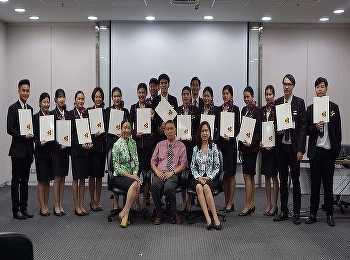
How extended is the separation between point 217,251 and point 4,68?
19.4 ft

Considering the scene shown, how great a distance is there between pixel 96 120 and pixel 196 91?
1533 mm

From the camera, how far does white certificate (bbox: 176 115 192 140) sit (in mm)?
6508

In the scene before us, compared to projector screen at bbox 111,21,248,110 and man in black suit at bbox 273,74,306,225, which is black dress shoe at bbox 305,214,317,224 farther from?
projector screen at bbox 111,21,248,110

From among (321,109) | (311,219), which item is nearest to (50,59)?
(321,109)

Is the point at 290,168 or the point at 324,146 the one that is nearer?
the point at 324,146

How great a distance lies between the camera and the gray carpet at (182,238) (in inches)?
187

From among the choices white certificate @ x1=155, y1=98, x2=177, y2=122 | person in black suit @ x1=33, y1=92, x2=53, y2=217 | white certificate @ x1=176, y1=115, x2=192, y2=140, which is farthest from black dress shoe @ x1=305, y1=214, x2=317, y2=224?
person in black suit @ x1=33, y1=92, x2=53, y2=217

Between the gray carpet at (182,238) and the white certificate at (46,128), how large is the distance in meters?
1.10

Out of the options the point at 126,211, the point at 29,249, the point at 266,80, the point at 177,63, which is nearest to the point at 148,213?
the point at 126,211

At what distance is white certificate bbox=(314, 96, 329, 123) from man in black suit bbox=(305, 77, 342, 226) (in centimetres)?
6

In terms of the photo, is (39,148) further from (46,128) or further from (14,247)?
(14,247)

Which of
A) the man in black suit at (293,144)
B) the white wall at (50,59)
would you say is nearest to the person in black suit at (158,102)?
the man in black suit at (293,144)

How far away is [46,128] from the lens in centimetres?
611

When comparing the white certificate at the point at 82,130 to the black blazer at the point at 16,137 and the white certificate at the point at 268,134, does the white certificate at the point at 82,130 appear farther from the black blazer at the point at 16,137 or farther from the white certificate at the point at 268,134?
the white certificate at the point at 268,134
